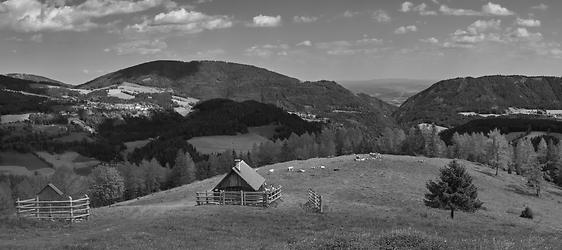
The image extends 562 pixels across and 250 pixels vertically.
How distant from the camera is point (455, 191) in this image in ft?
174

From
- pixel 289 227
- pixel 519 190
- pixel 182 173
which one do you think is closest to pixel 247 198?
pixel 289 227

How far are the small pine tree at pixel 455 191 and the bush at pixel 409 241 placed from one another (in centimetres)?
3464

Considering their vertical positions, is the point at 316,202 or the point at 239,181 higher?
the point at 239,181

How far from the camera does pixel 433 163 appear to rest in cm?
10362

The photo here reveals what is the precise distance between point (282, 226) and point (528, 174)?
284 ft

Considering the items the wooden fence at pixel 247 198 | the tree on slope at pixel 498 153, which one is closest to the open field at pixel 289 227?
the wooden fence at pixel 247 198

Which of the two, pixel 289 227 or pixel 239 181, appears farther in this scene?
pixel 239 181

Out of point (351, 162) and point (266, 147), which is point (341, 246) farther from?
point (266, 147)

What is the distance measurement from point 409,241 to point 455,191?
36752 millimetres

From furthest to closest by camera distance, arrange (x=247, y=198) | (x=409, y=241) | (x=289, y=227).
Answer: (x=247, y=198) < (x=289, y=227) < (x=409, y=241)

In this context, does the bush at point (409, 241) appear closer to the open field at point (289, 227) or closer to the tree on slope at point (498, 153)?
the open field at point (289, 227)

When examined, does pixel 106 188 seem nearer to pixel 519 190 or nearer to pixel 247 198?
pixel 247 198

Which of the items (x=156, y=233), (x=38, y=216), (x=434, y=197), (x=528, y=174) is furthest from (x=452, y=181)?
(x=528, y=174)

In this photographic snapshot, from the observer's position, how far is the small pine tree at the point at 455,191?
2067 inches
